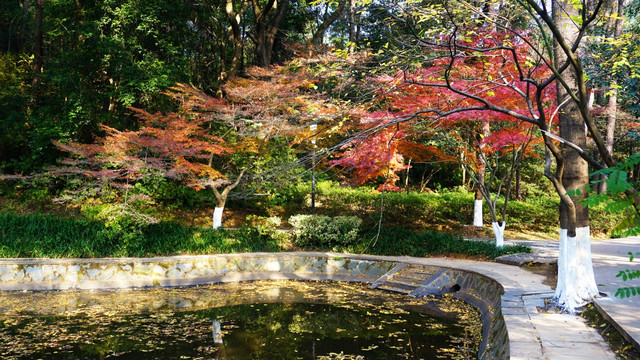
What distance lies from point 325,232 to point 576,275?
21.1 feet

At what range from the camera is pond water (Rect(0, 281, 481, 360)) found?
17.5ft

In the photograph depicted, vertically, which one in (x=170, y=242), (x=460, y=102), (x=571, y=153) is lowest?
(x=170, y=242)

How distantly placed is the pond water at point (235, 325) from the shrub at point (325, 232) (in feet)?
7.85

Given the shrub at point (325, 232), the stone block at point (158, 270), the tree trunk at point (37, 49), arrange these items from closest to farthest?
the stone block at point (158, 270)
the shrub at point (325, 232)
the tree trunk at point (37, 49)

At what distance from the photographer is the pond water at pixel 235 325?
17.5 ft

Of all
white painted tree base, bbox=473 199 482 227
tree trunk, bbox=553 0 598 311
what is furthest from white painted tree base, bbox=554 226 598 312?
white painted tree base, bbox=473 199 482 227

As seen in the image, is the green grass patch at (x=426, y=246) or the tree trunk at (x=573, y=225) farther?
the green grass patch at (x=426, y=246)

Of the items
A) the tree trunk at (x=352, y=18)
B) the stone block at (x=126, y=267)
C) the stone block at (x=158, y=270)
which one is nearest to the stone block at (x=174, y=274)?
the stone block at (x=158, y=270)

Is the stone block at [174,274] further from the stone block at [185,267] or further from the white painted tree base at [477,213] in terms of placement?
the white painted tree base at [477,213]

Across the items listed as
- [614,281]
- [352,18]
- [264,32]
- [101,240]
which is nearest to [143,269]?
[101,240]

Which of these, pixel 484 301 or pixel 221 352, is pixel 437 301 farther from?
pixel 221 352

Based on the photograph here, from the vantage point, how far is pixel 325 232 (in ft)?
36.8

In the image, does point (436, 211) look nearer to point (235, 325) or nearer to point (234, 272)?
point (234, 272)

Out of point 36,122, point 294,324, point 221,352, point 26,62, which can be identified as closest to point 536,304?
point 294,324
